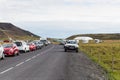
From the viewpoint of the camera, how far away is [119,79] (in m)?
20.2

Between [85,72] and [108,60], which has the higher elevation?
[85,72]

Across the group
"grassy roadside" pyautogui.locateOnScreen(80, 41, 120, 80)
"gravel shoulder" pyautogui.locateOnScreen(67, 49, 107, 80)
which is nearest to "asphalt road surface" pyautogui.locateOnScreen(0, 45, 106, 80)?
"gravel shoulder" pyautogui.locateOnScreen(67, 49, 107, 80)

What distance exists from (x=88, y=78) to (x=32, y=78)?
2576 millimetres

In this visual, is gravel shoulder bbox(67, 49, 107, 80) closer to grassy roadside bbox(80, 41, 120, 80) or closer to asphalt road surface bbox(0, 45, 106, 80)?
asphalt road surface bbox(0, 45, 106, 80)

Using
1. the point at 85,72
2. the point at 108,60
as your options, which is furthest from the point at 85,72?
the point at 108,60

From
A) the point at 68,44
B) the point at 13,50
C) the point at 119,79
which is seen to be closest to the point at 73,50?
the point at 68,44

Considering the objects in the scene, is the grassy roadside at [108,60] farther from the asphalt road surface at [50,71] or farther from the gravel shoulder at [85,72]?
the asphalt road surface at [50,71]

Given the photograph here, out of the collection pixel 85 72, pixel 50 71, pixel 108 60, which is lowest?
pixel 108 60

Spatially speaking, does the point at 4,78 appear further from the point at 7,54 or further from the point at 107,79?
the point at 7,54

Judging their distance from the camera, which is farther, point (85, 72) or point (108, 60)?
point (108, 60)

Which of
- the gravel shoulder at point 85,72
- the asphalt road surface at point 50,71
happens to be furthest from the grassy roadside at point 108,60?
the asphalt road surface at point 50,71

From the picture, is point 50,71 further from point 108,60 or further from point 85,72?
point 108,60

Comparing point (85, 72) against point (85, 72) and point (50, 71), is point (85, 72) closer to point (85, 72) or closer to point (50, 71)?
point (85, 72)

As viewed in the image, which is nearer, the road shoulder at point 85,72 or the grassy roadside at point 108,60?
the road shoulder at point 85,72
